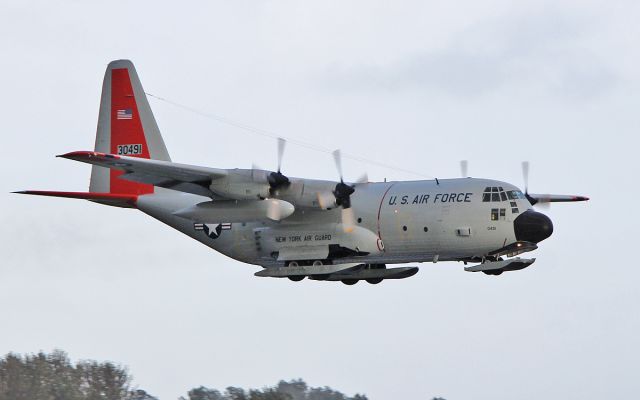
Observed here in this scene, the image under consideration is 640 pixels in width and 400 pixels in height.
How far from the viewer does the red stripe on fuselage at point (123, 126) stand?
3694 cm

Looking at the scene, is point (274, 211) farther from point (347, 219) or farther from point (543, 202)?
point (543, 202)

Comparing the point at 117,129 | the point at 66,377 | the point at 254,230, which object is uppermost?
the point at 117,129

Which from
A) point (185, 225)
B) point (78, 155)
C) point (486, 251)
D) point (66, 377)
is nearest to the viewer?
point (78, 155)

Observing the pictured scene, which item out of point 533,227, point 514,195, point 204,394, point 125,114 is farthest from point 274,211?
point 204,394

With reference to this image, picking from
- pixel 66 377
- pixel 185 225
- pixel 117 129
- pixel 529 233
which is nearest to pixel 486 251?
pixel 529 233

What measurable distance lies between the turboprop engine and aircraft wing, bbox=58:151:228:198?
367 millimetres

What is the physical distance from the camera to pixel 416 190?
33281 mm

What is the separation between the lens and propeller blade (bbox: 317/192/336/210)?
108 feet

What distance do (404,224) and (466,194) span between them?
66.0 inches

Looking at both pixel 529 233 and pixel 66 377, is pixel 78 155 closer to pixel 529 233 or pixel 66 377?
pixel 529 233

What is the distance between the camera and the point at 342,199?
33188 millimetres

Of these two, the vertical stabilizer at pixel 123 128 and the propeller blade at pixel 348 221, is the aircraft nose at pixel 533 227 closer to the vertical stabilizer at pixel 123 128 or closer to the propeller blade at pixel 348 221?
the propeller blade at pixel 348 221

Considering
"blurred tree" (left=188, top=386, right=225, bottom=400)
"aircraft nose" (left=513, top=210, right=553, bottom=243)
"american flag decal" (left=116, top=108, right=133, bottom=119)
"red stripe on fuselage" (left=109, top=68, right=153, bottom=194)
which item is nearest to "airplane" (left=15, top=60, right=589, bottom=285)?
"aircraft nose" (left=513, top=210, right=553, bottom=243)

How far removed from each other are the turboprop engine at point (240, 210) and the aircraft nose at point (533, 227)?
547 centimetres
